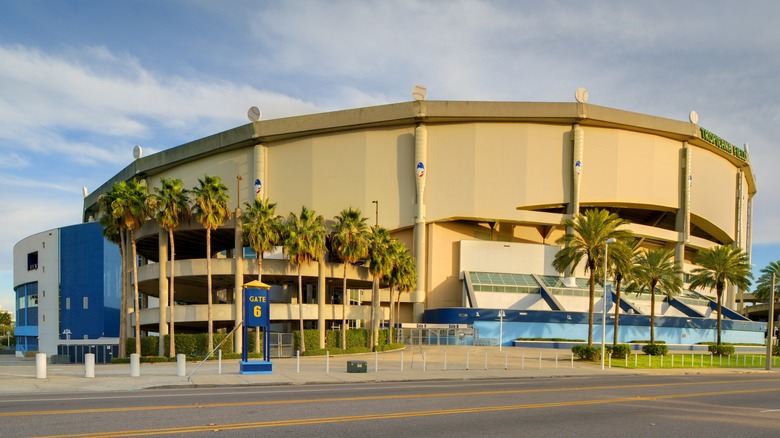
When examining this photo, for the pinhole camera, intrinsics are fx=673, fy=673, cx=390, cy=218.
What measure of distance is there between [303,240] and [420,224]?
31.0m

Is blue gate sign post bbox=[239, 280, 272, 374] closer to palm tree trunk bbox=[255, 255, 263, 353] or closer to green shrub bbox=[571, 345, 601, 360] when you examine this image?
palm tree trunk bbox=[255, 255, 263, 353]

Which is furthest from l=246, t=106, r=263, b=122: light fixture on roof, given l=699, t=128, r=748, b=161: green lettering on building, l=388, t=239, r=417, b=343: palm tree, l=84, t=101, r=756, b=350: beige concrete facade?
l=699, t=128, r=748, b=161: green lettering on building

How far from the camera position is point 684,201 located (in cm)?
9175

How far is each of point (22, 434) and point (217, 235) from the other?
157ft

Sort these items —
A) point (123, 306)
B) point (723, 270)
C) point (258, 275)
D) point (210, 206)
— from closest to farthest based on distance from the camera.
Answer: point (210, 206) → point (258, 275) → point (123, 306) → point (723, 270)

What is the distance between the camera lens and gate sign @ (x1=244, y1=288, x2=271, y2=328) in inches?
1286

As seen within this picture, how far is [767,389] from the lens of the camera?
2847 centimetres

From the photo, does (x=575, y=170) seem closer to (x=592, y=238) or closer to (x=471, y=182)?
(x=471, y=182)

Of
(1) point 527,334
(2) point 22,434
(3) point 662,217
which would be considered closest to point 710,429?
(2) point 22,434

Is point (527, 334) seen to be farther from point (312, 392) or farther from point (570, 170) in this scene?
point (312, 392)

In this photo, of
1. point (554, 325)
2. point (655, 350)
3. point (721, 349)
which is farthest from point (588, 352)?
point (554, 325)

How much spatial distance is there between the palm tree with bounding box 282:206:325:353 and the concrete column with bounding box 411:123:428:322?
2840cm

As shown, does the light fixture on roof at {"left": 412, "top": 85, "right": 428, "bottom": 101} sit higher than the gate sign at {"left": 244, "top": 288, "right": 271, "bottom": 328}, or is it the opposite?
the light fixture on roof at {"left": 412, "top": 85, "right": 428, "bottom": 101}

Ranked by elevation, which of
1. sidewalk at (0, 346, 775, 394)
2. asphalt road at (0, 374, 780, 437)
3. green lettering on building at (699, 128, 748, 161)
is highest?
green lettering on building at (699, 128, 748, 161)
